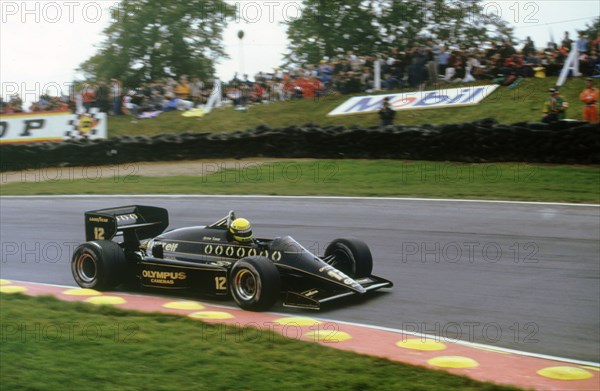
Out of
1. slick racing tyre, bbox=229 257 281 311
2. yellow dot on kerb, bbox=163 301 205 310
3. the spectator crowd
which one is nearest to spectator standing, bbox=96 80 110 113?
the spectator crowd

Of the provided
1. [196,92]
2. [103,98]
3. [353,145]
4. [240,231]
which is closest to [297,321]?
[240,231]

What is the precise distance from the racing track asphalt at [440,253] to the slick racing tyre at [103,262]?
740 millimetres

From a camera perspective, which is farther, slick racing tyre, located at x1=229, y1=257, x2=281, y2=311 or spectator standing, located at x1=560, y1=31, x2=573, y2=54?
spectator standing, located at x1=560, y1=31, x2=573, y2=54

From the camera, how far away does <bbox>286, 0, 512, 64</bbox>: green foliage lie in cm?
3641

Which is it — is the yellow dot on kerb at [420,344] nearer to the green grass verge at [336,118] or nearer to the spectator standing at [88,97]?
the green grass verge at [336,118]

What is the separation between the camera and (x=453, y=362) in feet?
19.4

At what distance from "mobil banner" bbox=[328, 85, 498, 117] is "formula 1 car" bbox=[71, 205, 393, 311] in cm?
1378

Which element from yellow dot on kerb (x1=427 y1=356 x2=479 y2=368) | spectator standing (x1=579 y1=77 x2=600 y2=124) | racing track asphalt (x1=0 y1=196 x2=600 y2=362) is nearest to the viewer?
Result: yellow dot on kerb (x1=427 y1=356 x2=479 y2=368)

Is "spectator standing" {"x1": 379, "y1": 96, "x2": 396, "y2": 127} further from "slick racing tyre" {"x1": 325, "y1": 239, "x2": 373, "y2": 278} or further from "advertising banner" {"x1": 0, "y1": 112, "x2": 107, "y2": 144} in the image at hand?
"slick racing tyre" {"x1": 325, "y1": 239, "x2": 373, "y2": 278}

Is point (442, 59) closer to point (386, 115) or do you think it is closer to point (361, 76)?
point (361, 76)

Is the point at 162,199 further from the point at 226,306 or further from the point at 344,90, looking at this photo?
the point at 344,90

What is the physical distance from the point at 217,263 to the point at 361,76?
54.0ft

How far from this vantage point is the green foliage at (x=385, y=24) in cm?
3641

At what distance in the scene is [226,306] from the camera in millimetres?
7922
